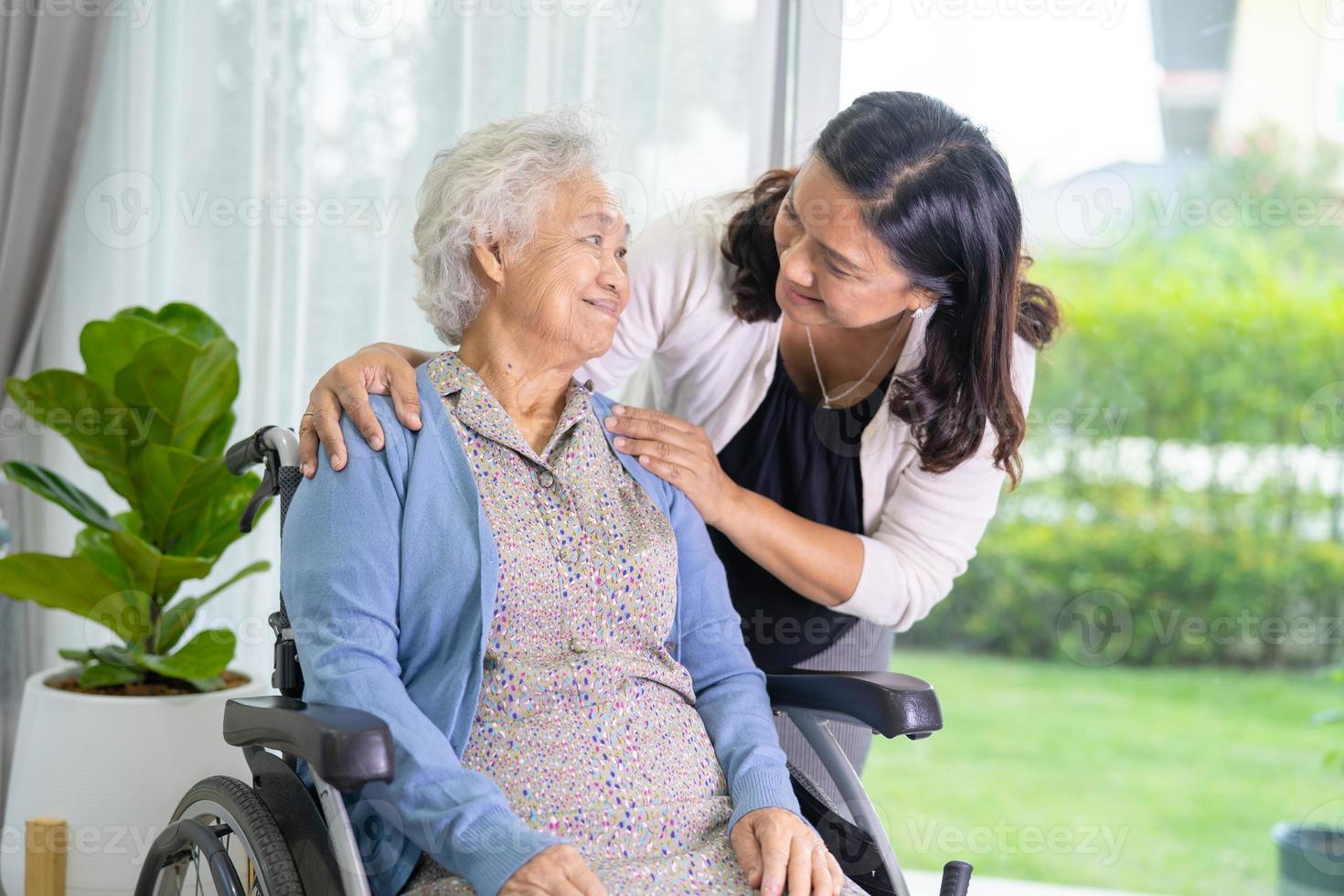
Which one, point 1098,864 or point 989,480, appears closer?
point 989,480

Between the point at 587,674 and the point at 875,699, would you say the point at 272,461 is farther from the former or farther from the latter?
the point at 875,699

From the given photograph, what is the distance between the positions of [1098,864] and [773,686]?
3010 mm

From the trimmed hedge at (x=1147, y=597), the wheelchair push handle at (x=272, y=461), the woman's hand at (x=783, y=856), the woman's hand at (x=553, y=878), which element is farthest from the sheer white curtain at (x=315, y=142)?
the trimmed hedge at (x=1147, y=597)

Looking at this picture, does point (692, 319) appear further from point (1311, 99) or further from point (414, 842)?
point (1311, 99)

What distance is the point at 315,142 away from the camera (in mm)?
2586

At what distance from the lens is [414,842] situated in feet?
4.30

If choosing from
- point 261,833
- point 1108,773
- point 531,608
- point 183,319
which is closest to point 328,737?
point 261,833

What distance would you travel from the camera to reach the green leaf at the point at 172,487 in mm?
2064

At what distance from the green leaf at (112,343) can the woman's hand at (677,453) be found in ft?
3.09

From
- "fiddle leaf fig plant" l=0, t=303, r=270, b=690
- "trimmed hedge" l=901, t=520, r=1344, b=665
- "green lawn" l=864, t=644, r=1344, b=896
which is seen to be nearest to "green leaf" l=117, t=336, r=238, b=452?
"fiddle leaf fig plant" l=0, t=303, r=270, b=690

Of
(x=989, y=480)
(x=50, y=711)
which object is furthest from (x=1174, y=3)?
(x=50, y=711)

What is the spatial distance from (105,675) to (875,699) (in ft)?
4.73

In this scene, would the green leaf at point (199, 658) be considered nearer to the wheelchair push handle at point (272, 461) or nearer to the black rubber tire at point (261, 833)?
the wheelchair push handle at point (272, 461)

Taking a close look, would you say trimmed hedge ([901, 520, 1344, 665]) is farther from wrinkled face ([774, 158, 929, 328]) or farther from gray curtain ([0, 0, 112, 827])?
gray curtain ([0, 0, 112, 827])
